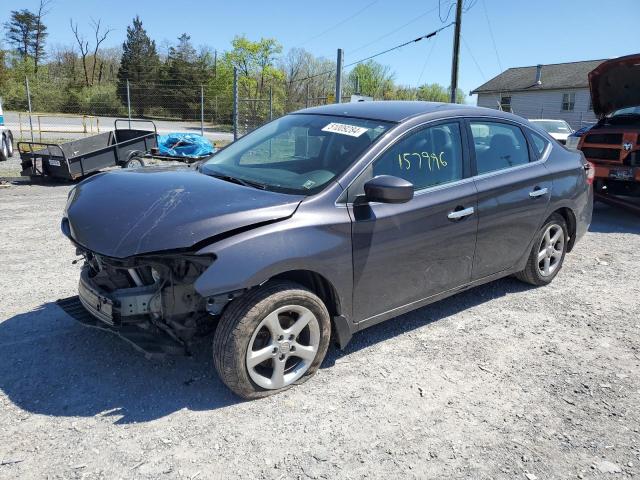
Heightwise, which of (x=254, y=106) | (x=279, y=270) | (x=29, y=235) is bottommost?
(x=29, y=235)

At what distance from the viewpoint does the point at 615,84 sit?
8.80 m

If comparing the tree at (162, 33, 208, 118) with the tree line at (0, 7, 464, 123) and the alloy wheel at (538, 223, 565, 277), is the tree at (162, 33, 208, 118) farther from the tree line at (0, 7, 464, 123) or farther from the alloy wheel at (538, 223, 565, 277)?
the alloy wheel at (538, 223, 565, 277)

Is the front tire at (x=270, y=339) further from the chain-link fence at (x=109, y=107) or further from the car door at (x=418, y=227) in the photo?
the chain-link fence at (x=109, y=107)

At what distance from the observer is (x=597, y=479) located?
252 centimetres

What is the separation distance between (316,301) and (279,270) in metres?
0.36

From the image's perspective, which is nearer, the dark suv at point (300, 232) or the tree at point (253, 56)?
the dark suv at point (300, 232)

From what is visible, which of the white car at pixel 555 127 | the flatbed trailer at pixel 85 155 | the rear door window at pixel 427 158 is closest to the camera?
the rear door window at pixel 427 158

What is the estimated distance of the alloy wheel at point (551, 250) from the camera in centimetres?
495

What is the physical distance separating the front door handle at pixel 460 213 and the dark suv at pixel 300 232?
0.02m

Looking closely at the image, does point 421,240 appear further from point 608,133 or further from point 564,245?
point 608,133

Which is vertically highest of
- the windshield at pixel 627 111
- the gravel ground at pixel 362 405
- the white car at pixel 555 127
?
the white car at pixel 555 127

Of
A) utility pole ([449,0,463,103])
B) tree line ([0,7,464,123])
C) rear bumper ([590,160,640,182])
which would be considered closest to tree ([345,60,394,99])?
tree line ([0,7,464,123])

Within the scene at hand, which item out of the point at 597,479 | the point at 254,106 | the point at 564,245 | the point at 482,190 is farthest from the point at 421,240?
the point at 254,106

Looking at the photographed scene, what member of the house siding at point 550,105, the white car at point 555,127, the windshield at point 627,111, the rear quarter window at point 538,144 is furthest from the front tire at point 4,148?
the house siding at point 550,105
